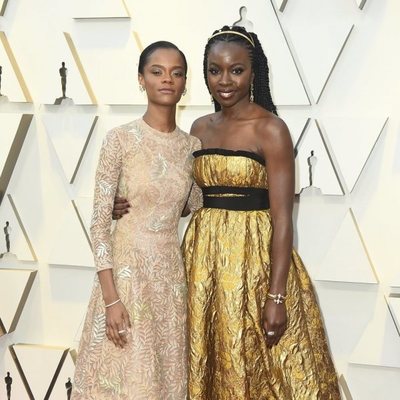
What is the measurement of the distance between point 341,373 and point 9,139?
149cm

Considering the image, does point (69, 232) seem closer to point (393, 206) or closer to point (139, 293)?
point (139, 293)

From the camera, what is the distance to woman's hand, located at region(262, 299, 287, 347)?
5.51 feet

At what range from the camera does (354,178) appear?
2.17 meters

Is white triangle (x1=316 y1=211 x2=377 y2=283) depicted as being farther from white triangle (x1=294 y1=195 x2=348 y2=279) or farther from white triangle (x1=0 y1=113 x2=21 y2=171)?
white triangle (x1=0 y1=113 x2=21 y2=171)

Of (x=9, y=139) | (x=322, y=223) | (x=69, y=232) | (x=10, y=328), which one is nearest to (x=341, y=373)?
(x=322, y=223)

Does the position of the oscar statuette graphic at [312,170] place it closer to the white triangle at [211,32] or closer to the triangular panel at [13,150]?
the white triangle at [211,32]

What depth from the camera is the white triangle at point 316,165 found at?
7.18 ft

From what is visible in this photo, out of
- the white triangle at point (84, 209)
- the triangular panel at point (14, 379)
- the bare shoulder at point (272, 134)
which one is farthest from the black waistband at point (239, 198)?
the triangular panel at point (14, 379)

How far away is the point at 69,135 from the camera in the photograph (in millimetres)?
2430

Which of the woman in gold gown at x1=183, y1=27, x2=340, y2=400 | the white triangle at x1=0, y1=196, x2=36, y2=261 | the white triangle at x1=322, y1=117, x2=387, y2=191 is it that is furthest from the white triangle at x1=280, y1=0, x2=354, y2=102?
the white triangle at x1=0, y1=196, x2=36, y2=261

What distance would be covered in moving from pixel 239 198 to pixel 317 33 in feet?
2.46

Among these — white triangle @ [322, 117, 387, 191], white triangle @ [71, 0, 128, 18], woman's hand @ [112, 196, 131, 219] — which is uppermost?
white triangle @ [71, 0, 128, 18]

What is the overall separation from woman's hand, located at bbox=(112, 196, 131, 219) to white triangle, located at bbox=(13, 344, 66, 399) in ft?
3.41

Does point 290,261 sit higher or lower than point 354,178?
lower
